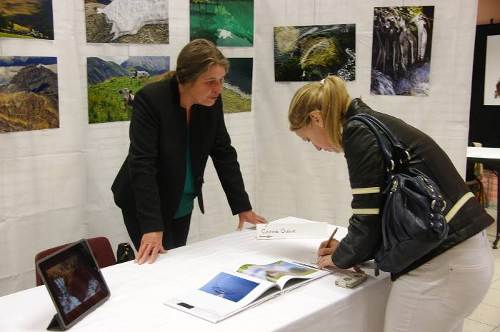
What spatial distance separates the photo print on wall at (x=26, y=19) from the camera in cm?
224

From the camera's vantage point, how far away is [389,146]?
1540 mm

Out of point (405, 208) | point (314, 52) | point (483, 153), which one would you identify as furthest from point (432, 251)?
point (483, 153)

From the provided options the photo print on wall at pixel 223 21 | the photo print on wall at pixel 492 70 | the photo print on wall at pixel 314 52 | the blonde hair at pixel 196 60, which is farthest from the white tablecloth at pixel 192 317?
the photo print on wall at pixel 492 70

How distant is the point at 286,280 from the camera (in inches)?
66.4

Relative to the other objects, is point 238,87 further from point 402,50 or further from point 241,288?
point 241,288

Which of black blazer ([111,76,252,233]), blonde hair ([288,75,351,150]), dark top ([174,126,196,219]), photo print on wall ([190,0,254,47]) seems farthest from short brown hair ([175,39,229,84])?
photo print on wall ([190,0,254,47])

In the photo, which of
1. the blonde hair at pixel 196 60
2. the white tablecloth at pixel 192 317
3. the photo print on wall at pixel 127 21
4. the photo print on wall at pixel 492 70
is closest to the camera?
the white tablecloth at pixel 192 317

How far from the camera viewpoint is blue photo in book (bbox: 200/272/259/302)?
62.9 inches

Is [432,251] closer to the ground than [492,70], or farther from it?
closer to the ground

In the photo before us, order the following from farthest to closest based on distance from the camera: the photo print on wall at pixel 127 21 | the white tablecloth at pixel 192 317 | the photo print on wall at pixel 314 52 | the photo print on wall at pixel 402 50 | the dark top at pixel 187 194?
the photo print on wall at pixel 314 52, the photo print on wall at pixel 402 50, the photo print on wall at pixel 127 21, the dark top at pixel 187 194, the white tablecloth at pixel 192 317

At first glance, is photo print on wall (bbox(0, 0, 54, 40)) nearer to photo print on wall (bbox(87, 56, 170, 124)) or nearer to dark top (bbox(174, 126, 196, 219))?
photo print on wall (bbox(87, 56, 170, 124))

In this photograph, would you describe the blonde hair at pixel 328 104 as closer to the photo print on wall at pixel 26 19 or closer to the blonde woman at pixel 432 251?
the blonde woman at pixel 432 251

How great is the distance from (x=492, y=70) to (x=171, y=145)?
540 centimetres

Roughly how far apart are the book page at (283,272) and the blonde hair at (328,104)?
435 millimetres
